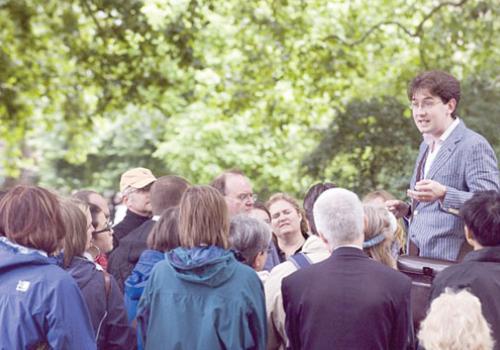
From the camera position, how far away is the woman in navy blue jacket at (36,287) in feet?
15.1

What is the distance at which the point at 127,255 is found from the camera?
6.62m

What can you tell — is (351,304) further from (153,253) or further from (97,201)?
(97,201)

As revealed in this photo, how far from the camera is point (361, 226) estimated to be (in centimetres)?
493

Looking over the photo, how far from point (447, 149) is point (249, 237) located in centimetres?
127

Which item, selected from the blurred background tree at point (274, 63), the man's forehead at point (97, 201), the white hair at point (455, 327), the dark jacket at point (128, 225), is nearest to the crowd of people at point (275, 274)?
the white hair at point (455, 327)

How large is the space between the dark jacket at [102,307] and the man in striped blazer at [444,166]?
1.77 m

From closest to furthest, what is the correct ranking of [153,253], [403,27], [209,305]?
[209,305] → [153,253] → [403,27]

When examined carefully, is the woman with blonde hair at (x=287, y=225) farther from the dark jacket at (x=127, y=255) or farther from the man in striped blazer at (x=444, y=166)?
the man in striped blazer at (x=444, y=166)

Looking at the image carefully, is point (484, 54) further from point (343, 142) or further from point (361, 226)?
point (361, 226)

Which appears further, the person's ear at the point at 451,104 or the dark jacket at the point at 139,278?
the dark jacket at the point at 139,278

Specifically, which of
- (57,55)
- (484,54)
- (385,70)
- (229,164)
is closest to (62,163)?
(229,164)

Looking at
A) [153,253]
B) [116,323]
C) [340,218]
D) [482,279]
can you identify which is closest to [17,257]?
[116,323]

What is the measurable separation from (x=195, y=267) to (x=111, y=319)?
0.66m

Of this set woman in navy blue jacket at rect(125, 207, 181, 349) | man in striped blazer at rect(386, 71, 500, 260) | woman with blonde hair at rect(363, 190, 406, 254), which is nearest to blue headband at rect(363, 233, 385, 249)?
man in striped blazer at rect(386, 71, 500, 260)
